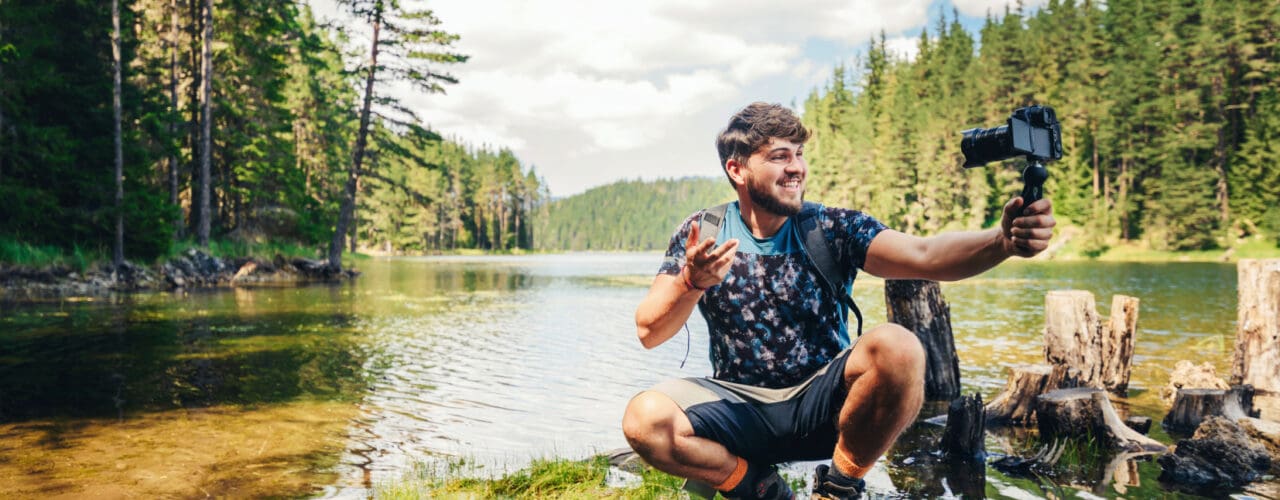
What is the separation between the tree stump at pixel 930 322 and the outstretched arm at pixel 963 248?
13.7ft

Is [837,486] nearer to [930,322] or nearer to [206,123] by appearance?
[930,322]

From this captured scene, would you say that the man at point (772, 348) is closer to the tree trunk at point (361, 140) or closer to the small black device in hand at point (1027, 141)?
the small black device in hand at point (1027, 141)

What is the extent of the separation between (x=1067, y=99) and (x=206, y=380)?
239 ft

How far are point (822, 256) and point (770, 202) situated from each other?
36cm

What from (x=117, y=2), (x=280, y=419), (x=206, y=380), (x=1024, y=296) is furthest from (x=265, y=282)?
(x=1024, y=296)

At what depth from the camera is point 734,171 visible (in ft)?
11.8

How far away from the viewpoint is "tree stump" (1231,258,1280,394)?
6938mm

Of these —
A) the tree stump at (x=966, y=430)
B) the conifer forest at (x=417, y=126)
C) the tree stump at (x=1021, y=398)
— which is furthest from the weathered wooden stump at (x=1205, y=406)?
the conifer forest at (x=417, y=126)

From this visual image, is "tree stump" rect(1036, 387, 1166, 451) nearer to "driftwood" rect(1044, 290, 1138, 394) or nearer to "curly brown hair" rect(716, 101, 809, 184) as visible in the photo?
"driftwood" rect(1044, 290, 1138, 394)

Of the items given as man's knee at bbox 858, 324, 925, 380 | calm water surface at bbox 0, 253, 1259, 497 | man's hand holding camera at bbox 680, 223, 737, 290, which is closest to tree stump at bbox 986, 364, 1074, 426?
calm water surface at bbox 0, 253, 1259, 497

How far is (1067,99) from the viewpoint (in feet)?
213

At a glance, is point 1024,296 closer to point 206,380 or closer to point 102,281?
point 206,380

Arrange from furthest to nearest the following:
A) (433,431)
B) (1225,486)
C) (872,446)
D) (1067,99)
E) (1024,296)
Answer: (1067,99) → (1024,296) → (433,431) → (1225,486) → (872,446)

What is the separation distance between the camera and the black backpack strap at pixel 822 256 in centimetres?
337
